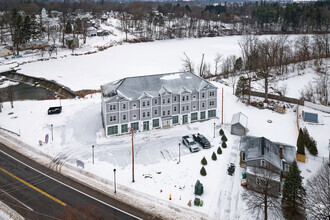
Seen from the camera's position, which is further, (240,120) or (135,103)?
(240,120)

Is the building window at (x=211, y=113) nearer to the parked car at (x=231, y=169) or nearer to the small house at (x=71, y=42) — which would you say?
the parked car at (x=231, y=169)

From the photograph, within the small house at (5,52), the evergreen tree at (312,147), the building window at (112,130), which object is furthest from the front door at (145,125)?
the small house at (5,52)

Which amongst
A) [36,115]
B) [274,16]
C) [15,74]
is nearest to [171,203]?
[36,115]

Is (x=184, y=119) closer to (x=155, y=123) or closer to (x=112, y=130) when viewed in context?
(x=155, y=123)

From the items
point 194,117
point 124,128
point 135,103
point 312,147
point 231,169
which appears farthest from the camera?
point 194,117

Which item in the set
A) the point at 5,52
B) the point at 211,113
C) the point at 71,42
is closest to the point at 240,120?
the point at 211,113

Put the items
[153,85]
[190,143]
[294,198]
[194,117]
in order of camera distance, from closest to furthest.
Result: [294,198], [190,143], [153,85], [194,117]

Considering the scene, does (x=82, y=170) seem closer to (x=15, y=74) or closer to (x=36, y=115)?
(x=36, y=115)
